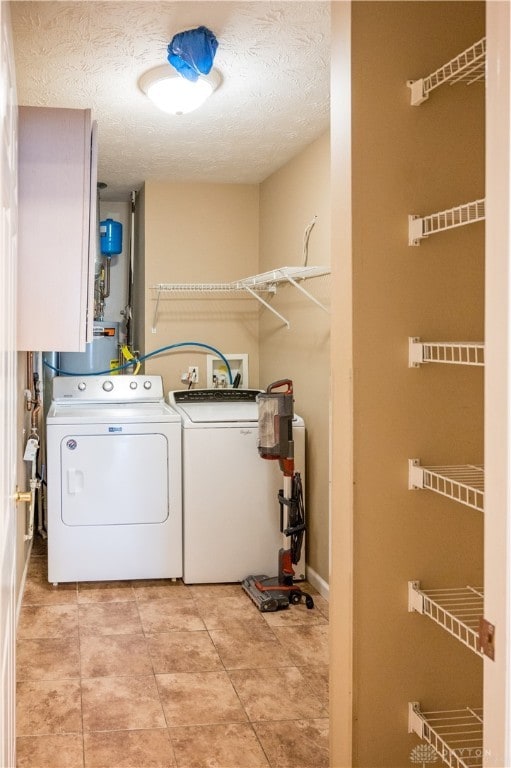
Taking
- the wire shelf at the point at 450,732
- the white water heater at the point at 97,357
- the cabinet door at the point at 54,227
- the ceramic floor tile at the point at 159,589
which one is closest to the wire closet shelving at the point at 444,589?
the wire shelf at the point at 450,732

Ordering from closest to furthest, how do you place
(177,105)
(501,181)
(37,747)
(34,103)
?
(501,181) → (37,747) → (177,105) → (34,103)

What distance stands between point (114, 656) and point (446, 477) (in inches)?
76.1

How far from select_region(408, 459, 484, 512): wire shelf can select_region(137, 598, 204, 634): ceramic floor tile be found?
1906mm

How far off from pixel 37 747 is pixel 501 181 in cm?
227

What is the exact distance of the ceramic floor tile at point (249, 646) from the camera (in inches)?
122

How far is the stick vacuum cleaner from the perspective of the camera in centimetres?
371

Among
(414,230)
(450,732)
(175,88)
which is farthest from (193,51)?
(450,732)

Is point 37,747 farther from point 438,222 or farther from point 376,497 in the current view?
point 438,222

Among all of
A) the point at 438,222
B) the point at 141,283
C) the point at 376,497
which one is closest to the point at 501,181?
the point at 438,222

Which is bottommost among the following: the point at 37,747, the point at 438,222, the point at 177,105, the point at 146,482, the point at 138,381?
the point at 37,747

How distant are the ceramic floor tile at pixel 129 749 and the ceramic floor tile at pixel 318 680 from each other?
2.03ft

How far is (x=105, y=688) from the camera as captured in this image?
2.85 m

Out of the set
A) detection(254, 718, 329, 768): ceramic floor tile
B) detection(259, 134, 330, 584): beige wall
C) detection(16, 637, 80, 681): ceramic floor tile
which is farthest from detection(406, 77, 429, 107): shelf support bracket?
detection(16, 637, 80, 681): ceramic floor tile

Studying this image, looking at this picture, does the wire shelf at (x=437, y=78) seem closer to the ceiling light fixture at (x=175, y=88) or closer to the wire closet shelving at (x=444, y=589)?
the wire closet shelving at (x=444, y=589)
